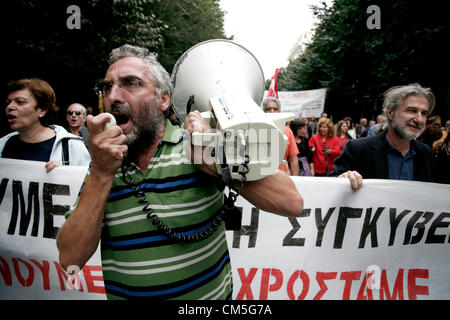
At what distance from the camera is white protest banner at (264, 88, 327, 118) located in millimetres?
13281

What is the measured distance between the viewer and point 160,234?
1.17 m

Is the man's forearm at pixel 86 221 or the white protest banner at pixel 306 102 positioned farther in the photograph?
the white protest banner at pixel 306 102

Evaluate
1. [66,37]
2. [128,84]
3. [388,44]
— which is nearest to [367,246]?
[128,84]

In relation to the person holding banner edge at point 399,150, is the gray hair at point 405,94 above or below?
above

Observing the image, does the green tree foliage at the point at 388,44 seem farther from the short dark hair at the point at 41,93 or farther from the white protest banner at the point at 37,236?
the white protest banner at the point at 37,236

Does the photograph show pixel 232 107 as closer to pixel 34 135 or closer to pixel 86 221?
pixel 86 221

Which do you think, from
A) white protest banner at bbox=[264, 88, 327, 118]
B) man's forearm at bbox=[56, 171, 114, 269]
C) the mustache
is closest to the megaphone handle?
man's forearm at bbox=[56, 171, 114, 269]

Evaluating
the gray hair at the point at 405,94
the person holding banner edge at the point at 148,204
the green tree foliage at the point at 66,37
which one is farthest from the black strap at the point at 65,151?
the green tree foliage at the point at 66,37

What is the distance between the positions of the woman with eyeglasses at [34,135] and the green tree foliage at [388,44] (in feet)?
24.4

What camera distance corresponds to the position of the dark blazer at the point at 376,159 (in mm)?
2330

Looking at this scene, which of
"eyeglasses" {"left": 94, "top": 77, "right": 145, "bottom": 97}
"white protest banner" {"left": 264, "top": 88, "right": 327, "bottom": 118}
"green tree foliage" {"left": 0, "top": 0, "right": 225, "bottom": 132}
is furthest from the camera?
"white protest banner" {"left": 264, "top": 88, "right": 327, "bottom": 118}

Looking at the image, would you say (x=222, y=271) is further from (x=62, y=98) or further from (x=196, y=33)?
(x=196, y=33)

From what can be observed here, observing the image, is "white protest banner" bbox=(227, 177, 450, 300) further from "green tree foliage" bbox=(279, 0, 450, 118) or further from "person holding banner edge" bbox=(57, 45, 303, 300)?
"green tree foliage" bbox=(279, 0, 450, 118)

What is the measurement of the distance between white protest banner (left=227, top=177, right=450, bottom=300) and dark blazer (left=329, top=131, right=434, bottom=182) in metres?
0.11
